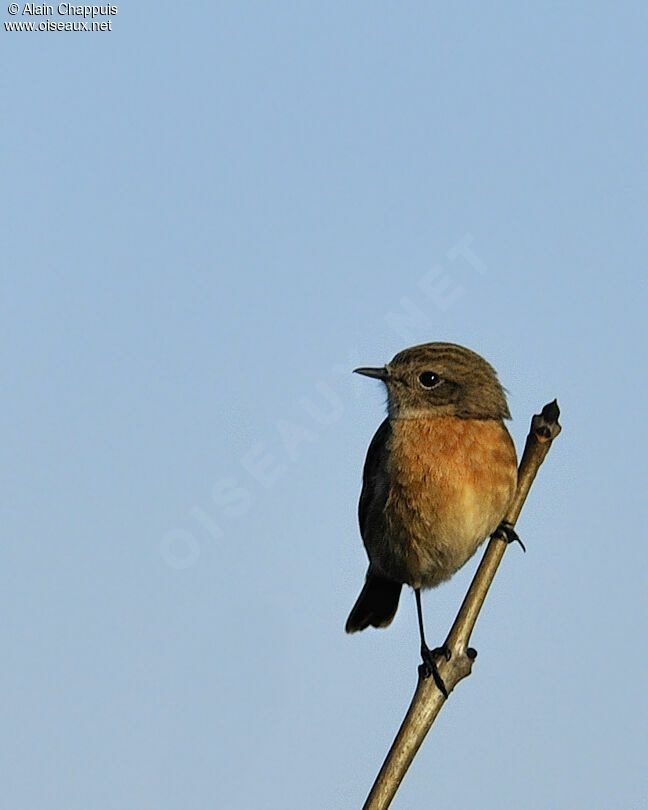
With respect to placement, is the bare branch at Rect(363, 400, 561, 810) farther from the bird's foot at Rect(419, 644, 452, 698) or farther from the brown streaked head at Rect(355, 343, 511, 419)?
the brown streaked head at Rect(355, 343, 511, 419)

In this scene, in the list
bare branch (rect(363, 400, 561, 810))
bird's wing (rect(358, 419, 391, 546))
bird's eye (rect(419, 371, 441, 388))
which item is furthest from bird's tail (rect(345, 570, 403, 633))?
bare branch (rect(363, 400, 561, 810))

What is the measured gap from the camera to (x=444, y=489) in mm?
7711

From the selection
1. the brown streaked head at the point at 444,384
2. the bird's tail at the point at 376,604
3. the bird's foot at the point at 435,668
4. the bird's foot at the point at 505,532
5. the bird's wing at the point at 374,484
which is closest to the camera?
the bird's foot at the point at 435,668

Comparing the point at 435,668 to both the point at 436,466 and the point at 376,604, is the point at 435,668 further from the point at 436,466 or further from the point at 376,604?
the point at 376,604

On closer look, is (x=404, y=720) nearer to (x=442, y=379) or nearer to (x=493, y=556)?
(x=493, y=556)

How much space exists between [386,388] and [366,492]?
83 centimetres

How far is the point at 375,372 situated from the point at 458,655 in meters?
3.53

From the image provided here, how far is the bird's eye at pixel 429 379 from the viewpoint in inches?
318

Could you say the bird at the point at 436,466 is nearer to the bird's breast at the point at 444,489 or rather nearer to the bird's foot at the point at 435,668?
the bird's breast at the point at 444,489

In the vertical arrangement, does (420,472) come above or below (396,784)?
above

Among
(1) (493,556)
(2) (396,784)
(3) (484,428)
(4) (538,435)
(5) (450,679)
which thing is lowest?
(2) (396,784)

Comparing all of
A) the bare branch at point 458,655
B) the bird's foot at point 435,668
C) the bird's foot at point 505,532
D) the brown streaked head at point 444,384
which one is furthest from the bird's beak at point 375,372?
the bird's foot at point 435,668

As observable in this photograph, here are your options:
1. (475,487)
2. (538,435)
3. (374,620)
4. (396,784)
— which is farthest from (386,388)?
(396,784)

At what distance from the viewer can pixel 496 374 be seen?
8227mm
